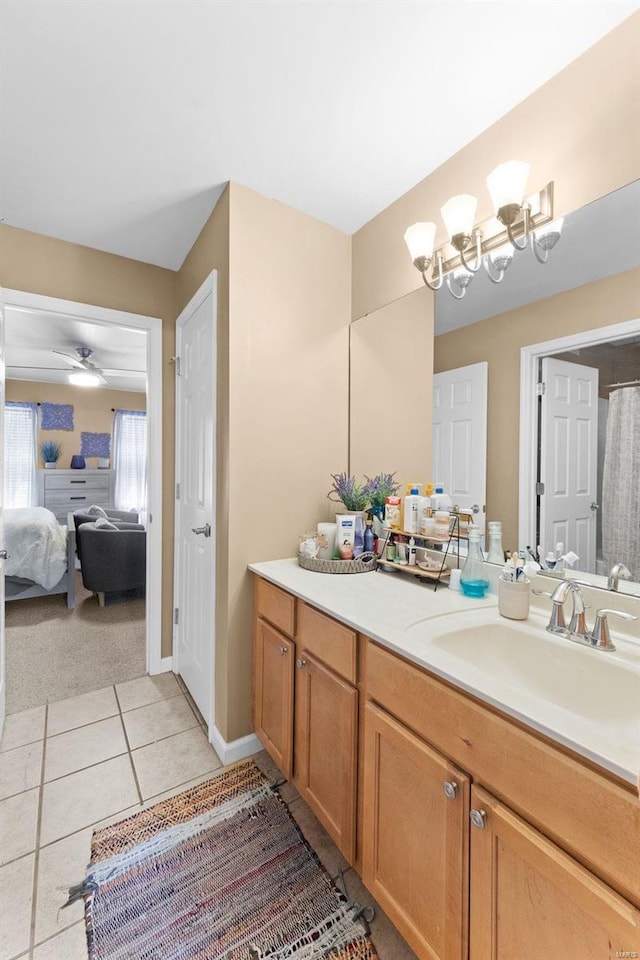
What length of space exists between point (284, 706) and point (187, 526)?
1.20 metres

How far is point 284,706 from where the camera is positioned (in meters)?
1.54

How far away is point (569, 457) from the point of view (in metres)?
1.29

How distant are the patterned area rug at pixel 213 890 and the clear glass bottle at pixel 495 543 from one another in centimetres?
113

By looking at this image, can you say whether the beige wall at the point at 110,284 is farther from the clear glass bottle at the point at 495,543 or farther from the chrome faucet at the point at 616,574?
the chrome faucet at the point at 616,574

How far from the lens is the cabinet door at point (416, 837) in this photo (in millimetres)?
868

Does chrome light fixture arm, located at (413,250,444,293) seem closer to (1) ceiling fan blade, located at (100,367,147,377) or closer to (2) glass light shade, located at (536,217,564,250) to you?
(2) glass light shade, located at (536,217,564,250)

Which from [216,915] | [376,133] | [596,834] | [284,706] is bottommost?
[216,915]

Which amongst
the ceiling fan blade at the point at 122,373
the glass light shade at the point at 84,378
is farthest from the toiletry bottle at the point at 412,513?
the ceiling fan blade at the point at 122,373

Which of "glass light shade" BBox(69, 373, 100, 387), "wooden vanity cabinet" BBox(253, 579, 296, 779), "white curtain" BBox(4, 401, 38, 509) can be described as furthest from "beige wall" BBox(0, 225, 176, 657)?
"white curtain" BBox(4, 401, 38, 509)

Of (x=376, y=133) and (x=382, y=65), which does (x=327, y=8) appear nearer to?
(x=382, y=65)

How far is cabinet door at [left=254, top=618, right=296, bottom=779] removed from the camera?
1519 mm

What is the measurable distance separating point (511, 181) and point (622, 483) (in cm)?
98

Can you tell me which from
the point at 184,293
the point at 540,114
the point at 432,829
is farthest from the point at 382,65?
the point at 432,829

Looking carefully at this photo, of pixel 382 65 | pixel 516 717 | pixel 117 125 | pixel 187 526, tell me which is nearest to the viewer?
pixel 516 717
